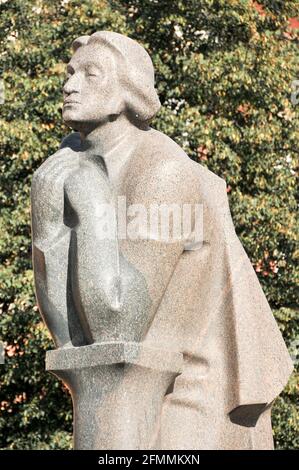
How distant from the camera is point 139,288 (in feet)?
23.2

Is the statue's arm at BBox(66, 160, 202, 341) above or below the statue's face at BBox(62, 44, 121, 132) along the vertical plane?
below

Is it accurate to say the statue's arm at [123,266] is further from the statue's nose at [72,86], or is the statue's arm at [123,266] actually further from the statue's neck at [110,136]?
the statue's nose at [72,86]

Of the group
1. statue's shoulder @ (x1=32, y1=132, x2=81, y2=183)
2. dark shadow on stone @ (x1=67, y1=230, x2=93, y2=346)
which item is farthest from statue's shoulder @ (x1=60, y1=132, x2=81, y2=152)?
dark shadow on stone @ (x1=67, y1=230, x2=93, y2=346)

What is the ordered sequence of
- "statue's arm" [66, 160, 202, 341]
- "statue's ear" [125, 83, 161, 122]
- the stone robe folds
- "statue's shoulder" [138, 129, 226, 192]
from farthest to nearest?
"statue's ear" [125, 83, 161, 122], the stone robe folds, "statue's shoulder" [138, 129, 226, 192], "statue's arm" [66, 160, 202, 341]

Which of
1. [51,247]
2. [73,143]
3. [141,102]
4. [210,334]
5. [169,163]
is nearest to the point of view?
[169,163]

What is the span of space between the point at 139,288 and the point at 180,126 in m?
11.2

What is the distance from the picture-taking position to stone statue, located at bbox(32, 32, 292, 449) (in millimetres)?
7023

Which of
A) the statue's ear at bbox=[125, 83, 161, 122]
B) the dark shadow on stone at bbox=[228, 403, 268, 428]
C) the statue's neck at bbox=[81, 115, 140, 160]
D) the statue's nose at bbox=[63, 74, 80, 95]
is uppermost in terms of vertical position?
the statue's nose at bbox=[63, 74, 80, 95]

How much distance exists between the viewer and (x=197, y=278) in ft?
24.3

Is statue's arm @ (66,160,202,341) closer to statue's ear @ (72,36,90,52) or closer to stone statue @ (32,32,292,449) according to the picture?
stone statue @ (32,32,292,449)

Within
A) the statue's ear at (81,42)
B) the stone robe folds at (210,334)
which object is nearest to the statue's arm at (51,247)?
the stone robe folds at (210,334)

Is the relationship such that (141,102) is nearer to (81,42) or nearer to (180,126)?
(81,42)

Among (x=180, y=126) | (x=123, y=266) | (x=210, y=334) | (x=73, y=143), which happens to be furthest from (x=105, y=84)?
(x=180, y=126)

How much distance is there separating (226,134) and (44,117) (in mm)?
2425
